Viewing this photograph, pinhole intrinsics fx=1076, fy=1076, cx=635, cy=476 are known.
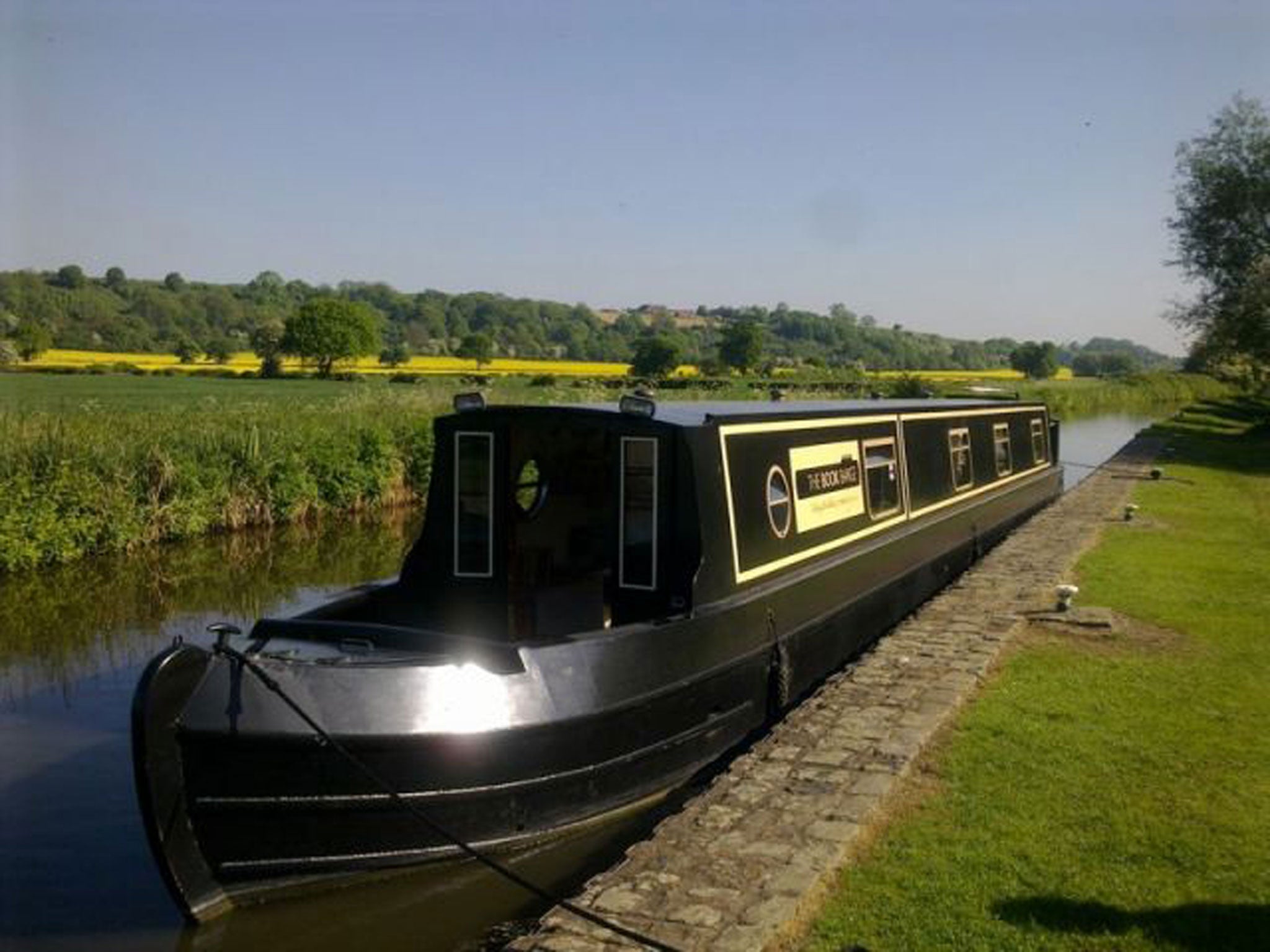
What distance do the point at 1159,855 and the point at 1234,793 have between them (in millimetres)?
929

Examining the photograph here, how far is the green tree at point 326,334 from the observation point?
54.1 metres

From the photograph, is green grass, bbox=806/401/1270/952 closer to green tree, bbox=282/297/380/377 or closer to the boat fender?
the boat fender

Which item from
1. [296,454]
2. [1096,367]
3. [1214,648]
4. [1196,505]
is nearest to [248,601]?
[296,454]

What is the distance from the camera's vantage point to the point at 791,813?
4941 mm

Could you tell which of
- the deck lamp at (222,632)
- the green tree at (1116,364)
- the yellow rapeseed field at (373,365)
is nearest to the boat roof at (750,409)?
the deck lamp at (222,632)

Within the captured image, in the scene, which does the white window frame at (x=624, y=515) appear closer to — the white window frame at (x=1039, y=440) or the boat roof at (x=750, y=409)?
the boat roof at (x=750, y=409)

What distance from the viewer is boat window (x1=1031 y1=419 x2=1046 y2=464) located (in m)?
16.7

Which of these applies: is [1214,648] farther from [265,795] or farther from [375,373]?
[375,373]

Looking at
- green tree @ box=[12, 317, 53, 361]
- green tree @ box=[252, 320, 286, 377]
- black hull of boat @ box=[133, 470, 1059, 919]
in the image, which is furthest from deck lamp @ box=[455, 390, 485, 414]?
green tree @ box=[252, 320, 286, 377]

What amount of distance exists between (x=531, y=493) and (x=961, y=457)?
22.0 ft

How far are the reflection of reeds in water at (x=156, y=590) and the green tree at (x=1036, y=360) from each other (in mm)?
89737

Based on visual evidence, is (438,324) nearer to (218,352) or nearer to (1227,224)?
(218,352)

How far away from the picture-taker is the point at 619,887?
4316 millimetres

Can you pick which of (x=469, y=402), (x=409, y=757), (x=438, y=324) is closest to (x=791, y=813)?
(x=409, y=757)
